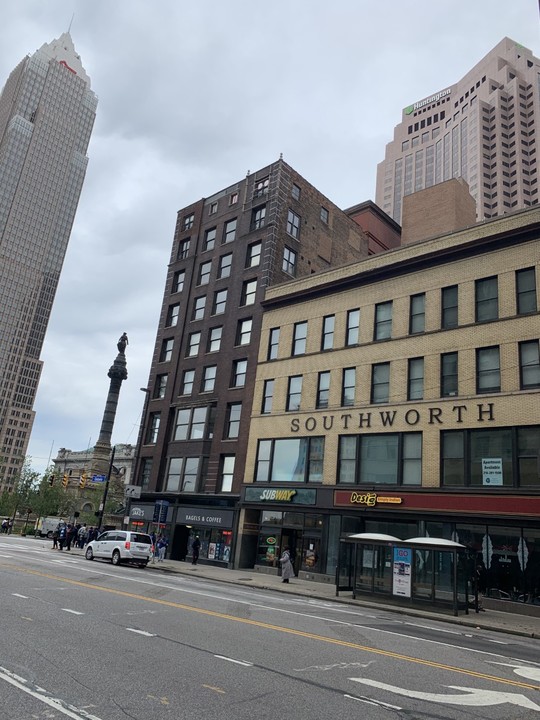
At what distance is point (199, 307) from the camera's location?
43.7m

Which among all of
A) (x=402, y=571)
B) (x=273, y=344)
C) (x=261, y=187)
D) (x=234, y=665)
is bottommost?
(x=234, y=665)

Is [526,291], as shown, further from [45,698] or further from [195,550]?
[45,698]

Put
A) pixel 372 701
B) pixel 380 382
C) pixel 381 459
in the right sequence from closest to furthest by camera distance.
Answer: pixel 372 701 < pixel 381 459 < pixel 380 382

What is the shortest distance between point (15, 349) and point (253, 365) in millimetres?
168603

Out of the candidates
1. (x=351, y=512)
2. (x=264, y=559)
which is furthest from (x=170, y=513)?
(x=351, y=512)

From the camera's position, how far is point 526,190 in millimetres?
139000

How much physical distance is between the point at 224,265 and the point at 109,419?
43221 mm

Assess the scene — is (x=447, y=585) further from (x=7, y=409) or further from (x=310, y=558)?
(x=7, y=409)

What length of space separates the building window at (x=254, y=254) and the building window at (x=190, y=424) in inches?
422

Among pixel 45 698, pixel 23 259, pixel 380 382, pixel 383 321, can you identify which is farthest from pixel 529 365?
pixel 23 259

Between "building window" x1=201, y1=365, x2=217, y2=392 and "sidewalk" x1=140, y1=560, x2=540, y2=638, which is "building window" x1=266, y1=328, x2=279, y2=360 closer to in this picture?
"building window" x1=201, y1=365, x2=217, y2=392

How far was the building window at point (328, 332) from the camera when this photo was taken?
33.4m

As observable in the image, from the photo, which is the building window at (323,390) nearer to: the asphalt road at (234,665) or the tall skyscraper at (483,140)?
the asphalt road at (234,665)

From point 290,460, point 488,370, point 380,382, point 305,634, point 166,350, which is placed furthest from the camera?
point 166,350
